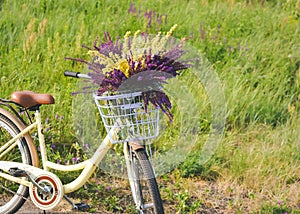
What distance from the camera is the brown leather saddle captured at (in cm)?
364

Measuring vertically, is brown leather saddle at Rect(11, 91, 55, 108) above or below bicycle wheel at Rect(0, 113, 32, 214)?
above

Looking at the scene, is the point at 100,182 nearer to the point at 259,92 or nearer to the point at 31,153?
the point at 31,153

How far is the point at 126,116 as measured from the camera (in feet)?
10.6

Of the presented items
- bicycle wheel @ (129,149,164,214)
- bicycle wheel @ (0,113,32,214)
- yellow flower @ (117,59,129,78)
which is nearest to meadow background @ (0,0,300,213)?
bicycle wheel @ (0,113,32,214)

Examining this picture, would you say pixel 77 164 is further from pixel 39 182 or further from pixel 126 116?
pixel 126 116

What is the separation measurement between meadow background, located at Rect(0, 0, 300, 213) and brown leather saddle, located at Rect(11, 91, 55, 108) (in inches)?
31.8

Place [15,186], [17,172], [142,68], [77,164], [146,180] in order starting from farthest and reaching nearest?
1. [15,186]
2. [17,172]
3. [77,164]
4. [146,180]
5. [142,68]

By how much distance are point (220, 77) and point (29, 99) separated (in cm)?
250

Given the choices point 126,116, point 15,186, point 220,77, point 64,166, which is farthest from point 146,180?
point 220,77

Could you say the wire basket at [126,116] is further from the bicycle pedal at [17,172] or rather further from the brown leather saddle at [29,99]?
the bicycle pedal at [17,172]

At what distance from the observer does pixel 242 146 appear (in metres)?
4.98

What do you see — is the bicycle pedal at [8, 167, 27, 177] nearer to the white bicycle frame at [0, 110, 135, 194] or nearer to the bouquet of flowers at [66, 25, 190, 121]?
the white bicycle frame at [0, 110, 135, 194]

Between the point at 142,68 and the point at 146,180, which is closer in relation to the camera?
the point at 142,68

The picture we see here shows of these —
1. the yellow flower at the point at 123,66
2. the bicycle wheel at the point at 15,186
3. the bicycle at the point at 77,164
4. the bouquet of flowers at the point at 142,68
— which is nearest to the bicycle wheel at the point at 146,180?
the bicycle at the point at 77,164
